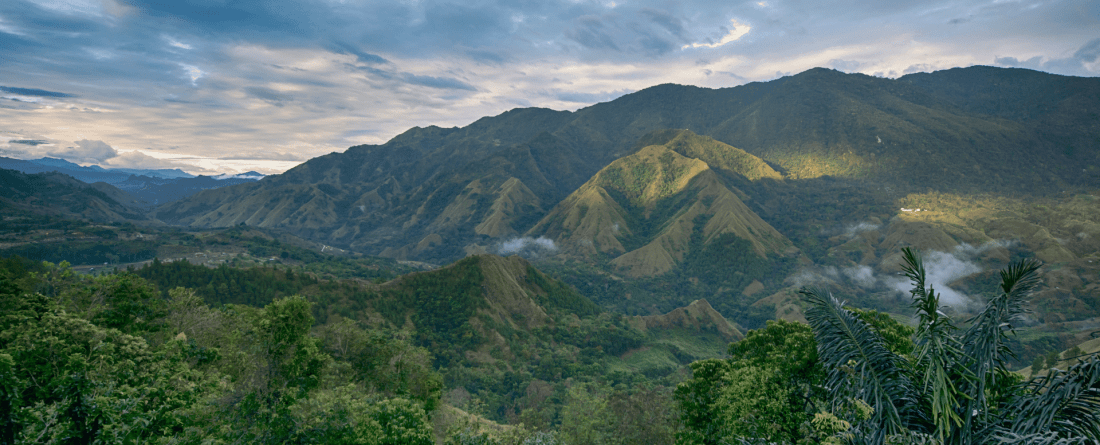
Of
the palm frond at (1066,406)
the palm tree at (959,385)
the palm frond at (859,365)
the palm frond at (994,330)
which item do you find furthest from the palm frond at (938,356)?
the palm frond at (1066,406)

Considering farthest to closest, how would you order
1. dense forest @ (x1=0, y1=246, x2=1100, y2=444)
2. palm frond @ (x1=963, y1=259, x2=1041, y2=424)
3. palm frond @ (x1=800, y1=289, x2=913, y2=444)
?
palm frond @ (x1=800, y1=289, x2=913, y2=444) → dense forest @ (x1=0, y1=246, x2=1100, y2=444) → palm frond @ (x1=963, y1=259, x2=1041, y2=424)

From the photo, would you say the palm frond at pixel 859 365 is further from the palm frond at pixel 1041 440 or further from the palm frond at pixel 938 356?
the palm frond at pixel 1041 440

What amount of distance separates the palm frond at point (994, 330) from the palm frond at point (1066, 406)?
2.82 ft

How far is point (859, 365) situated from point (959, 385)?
2.59 metres

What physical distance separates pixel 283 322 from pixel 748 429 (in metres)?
28.0

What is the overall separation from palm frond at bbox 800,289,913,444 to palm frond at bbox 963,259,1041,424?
70.0 inches

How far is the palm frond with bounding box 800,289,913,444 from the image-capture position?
48.3 feet

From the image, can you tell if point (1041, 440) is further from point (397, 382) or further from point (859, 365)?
point (397, 382)

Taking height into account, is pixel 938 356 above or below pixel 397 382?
above

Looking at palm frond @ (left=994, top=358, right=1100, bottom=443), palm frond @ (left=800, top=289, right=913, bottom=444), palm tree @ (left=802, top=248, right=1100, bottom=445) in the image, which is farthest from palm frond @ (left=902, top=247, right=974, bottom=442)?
palm frond @ (left=994, top=358, right=1100, bottom=443)

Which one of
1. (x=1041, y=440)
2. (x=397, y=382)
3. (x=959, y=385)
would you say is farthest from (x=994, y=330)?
(x=397, y=382)

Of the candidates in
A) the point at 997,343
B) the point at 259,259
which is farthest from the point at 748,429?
the point at 259,259

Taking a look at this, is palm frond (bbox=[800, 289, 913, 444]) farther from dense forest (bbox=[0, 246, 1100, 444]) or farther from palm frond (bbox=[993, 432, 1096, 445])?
palm frond (bbox=[993, 432, 1096, 445])

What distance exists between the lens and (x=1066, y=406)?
467 inches
